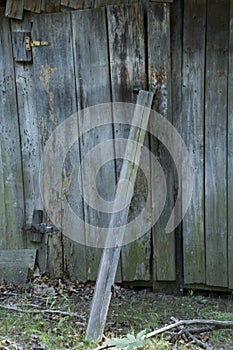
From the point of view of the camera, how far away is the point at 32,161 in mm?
4621

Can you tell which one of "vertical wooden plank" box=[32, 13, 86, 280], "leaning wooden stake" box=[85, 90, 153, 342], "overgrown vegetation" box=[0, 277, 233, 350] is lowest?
"overgrown vegetation" box=[0, 277, 233, 350]

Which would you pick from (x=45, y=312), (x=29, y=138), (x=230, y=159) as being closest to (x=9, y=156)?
(x=29, y=138)

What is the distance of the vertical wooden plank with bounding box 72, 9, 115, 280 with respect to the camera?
4.24 m

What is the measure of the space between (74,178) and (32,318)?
129 centimetres

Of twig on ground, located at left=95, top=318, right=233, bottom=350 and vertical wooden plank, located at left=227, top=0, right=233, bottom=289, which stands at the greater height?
vertical wooden plank, located at left=227, top=0, right=233, bottom=289

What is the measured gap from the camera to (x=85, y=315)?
4.00m

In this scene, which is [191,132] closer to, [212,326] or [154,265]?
[154,265]

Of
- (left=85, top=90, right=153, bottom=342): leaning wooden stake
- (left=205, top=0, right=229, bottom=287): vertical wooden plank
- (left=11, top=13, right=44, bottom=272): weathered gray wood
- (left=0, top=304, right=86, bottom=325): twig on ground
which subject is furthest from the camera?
(left=11, top=13, right=44, bottom=272): weathered gray wood

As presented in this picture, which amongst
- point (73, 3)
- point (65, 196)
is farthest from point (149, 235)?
point (73, 3)

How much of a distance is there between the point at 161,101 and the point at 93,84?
→ 0.61 meters

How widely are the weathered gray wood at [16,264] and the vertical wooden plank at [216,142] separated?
1.64 m

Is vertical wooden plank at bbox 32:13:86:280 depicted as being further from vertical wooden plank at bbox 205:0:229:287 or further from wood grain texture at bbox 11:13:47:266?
vertical wooden plank at bbox 205:0:229:287

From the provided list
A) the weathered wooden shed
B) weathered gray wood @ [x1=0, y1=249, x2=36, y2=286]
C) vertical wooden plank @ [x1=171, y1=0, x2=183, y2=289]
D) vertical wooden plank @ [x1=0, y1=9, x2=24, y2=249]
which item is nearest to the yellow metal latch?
the weathered wooden shed

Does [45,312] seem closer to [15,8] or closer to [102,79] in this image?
[102,79]
